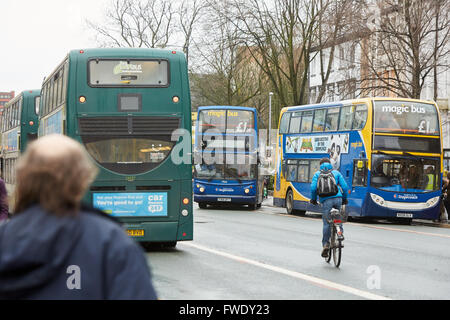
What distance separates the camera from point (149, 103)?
1466 cm

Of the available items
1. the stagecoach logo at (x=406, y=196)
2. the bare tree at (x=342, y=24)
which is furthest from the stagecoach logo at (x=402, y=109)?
the bare tree at (x=342, y=24)

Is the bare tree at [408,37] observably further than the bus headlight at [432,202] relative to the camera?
Yes

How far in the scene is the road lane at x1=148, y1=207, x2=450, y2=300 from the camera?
10.3 m

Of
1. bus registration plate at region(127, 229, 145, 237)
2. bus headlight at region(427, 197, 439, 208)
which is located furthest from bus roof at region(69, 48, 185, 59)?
bus headlight at region(427, 197, 439, 208)

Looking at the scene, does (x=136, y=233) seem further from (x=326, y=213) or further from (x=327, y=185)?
(x=327, y=185)

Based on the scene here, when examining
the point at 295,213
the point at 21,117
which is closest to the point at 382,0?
the point at 295,213

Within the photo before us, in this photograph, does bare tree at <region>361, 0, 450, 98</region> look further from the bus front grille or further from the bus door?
the bus front grille

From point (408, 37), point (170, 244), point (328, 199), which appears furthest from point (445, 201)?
point (328, 199)

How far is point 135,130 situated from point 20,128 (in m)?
11.8

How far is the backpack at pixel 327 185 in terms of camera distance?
1348 cm

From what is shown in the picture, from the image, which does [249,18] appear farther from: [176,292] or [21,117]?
[176,292]

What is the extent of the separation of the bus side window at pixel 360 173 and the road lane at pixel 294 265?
4.38 m

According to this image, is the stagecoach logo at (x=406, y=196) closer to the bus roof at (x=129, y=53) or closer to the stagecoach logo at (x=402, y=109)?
the stagecoach logo at (x=402, y=109)

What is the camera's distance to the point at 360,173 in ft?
87.4
